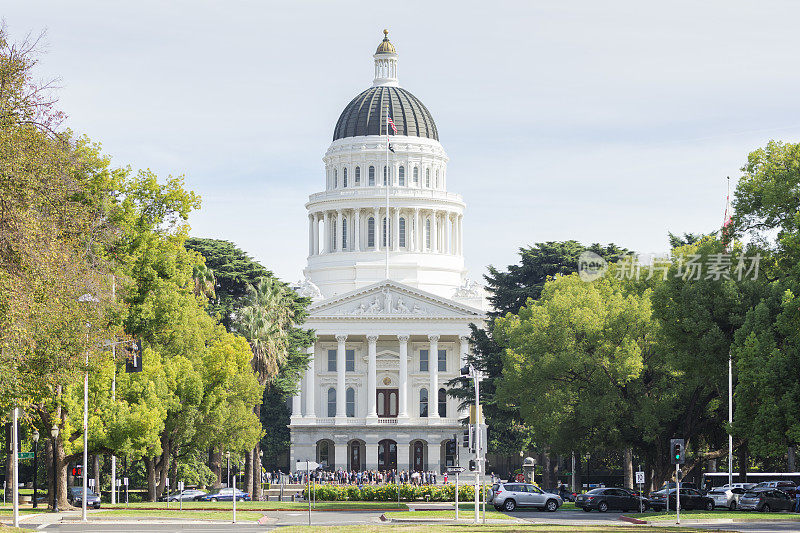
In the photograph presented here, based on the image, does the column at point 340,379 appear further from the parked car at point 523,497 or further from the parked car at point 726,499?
the parked car at point 726,499

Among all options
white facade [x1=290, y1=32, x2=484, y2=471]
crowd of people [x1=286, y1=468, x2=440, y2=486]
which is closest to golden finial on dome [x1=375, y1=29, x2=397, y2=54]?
white facade [x1=290, y1=32, x2=484, y2=471]

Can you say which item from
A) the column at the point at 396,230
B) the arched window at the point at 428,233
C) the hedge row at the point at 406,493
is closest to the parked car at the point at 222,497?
the hedge row at the point at 406,493

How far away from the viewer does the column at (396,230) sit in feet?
461

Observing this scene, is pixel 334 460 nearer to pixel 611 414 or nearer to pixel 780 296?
pixel 611 414

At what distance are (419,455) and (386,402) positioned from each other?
691 centimetres

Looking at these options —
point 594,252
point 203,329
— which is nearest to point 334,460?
point 594,252

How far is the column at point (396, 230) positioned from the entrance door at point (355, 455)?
25449 millimetres

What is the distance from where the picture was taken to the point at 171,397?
5544 centimetres

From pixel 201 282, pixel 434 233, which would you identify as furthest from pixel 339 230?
pixel 201 282

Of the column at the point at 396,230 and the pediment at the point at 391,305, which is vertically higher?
the column at the point at 396,230

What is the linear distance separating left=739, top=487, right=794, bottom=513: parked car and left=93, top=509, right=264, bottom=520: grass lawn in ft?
66.3

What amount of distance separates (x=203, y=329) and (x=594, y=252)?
114 feet

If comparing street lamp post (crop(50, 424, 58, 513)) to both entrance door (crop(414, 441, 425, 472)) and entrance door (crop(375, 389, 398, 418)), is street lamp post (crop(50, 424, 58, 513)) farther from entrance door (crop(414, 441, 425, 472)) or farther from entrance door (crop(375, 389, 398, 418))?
entrance door (crop(375, 389, 398, 418))

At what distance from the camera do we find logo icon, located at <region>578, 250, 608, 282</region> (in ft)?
241
